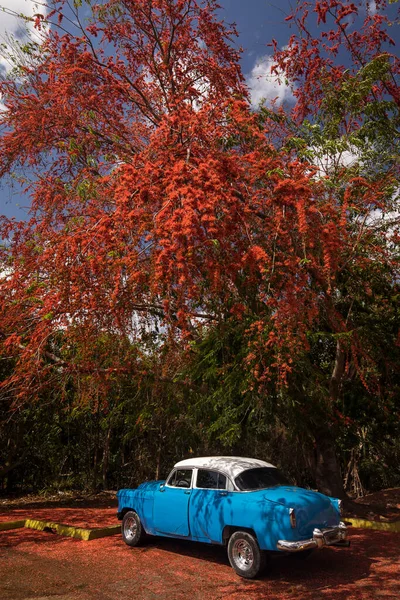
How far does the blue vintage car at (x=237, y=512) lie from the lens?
6.07 metres

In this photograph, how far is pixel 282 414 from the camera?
10.4m

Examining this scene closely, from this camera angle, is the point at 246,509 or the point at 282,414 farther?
the point at 282,414

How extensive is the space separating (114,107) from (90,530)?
26.7ft

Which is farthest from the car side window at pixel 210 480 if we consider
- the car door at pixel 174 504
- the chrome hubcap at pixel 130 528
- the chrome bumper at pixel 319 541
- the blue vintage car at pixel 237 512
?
the chrome hubcap at pixel 130 528

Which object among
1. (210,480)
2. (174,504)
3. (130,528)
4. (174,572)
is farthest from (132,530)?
(210,480)

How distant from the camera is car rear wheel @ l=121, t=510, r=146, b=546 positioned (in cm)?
784

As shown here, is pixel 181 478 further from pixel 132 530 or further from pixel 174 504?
pixel 132 530

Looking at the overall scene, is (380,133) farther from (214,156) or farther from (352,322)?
(214,156)

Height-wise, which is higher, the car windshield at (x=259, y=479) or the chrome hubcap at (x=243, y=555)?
the car windshield at (x=259, y=479)

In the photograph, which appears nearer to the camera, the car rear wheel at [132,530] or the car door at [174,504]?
the car door at [174,504]

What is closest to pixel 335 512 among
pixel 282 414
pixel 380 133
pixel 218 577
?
pixel 218 577

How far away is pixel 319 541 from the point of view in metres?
6.04

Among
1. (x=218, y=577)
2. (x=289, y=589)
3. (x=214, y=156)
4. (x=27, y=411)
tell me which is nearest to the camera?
(x=289, y=589)

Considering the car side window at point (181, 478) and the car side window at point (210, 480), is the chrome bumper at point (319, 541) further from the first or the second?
the car side window at point (181, 478)
